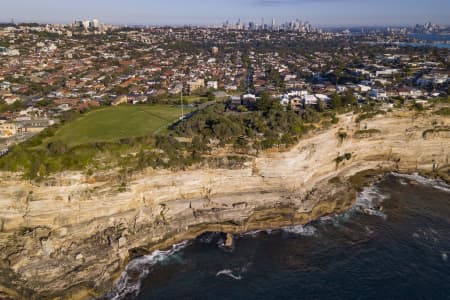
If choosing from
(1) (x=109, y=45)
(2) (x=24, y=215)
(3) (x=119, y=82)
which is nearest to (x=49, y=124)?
(2) (x=24, y=215)

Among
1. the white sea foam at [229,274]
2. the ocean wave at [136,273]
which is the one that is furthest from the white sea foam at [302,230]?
the ocean wave at [136,273]

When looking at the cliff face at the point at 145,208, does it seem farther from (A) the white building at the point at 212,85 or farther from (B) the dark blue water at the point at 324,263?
(A) the white building at the point at 212,85

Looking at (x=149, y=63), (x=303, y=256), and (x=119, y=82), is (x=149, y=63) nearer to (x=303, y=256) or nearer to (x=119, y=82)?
(x=119, y=82)

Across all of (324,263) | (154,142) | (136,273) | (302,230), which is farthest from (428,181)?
(136,273)

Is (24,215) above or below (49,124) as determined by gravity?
below

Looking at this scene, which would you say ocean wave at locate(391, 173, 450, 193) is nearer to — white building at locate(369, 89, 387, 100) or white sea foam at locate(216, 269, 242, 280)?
white building at locate(369, 89, 387, 100)

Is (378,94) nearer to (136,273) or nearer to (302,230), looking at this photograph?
(302,230)

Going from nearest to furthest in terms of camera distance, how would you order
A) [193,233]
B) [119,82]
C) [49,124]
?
[193,233], [49,124], [119,82]
